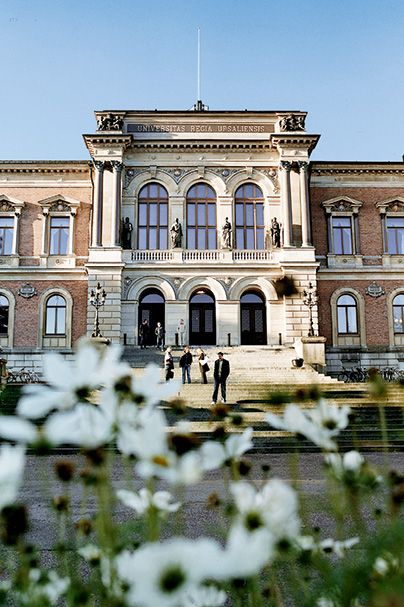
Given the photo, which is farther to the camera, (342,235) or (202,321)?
(342,235)

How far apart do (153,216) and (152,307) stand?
4979 millimetres

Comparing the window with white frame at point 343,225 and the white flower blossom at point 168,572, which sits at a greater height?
the window with white frame at point 343,225

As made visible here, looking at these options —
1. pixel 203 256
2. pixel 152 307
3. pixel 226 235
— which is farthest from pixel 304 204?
pixel 152 307

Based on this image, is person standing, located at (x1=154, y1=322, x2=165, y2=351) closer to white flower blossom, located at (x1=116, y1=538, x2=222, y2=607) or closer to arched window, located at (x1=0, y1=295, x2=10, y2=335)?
arched window, located at (x1=0, y1=295, x2=10, y2=335)

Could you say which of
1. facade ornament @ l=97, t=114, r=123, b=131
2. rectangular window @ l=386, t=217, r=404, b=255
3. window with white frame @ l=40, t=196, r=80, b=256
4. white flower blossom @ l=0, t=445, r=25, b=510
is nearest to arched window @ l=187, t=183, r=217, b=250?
facade ornament @ l=97, t=114, r=123, b=131

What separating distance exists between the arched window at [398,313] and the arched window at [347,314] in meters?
2.13

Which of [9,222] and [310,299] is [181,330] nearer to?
[310,299]

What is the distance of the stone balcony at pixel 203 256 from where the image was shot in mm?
31109

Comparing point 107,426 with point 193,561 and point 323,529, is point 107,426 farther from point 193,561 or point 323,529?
point 323,529

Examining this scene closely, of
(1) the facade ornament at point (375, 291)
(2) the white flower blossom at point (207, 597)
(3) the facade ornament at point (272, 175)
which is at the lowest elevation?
(2) the white flower blossom at point (207, 597)

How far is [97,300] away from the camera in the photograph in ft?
94.5

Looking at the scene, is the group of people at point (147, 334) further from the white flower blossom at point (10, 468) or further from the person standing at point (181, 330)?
the white flower blossom at point (10, 468)

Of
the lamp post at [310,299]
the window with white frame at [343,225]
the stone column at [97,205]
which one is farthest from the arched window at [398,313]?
the stone column at [97,205]

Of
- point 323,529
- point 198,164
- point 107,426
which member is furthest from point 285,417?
point 198,164
